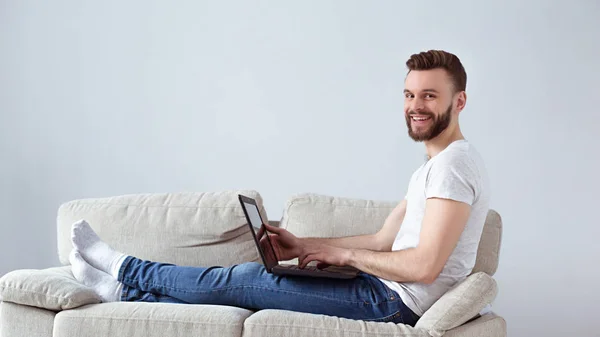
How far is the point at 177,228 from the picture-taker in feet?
9.14

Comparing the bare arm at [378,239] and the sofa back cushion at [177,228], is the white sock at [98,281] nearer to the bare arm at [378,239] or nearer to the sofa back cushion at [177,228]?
the sofa back cushion at [177,228]

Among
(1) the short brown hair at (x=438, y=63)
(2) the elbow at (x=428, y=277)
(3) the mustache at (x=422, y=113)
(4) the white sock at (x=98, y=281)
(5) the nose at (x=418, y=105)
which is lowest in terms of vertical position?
(4) the white sock at (x=98, y=281)

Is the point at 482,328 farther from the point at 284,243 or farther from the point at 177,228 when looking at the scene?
the point at 177,228

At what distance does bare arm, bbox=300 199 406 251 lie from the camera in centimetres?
253

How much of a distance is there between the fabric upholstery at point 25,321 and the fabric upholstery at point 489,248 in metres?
1.40

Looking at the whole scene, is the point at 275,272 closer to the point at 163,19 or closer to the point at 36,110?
the point at 163,19

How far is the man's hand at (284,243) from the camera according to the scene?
246cm

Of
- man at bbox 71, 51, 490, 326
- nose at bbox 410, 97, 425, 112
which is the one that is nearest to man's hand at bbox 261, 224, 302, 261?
man at bbox 71, 51, 490, 326

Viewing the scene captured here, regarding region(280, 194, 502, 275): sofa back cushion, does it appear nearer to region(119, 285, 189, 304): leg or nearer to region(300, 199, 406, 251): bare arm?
region(300, 199, 406, 251): bare arm

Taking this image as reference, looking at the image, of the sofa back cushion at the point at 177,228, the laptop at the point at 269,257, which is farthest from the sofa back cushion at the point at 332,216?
the laptop at the point at 269,257

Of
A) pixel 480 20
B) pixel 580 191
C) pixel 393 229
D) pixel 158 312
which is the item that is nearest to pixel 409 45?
pixel 480 20

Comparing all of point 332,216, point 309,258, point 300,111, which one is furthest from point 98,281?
point 300,111

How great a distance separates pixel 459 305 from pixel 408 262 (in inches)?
7.3

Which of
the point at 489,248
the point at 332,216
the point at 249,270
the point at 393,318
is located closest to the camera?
the point at 393,318
